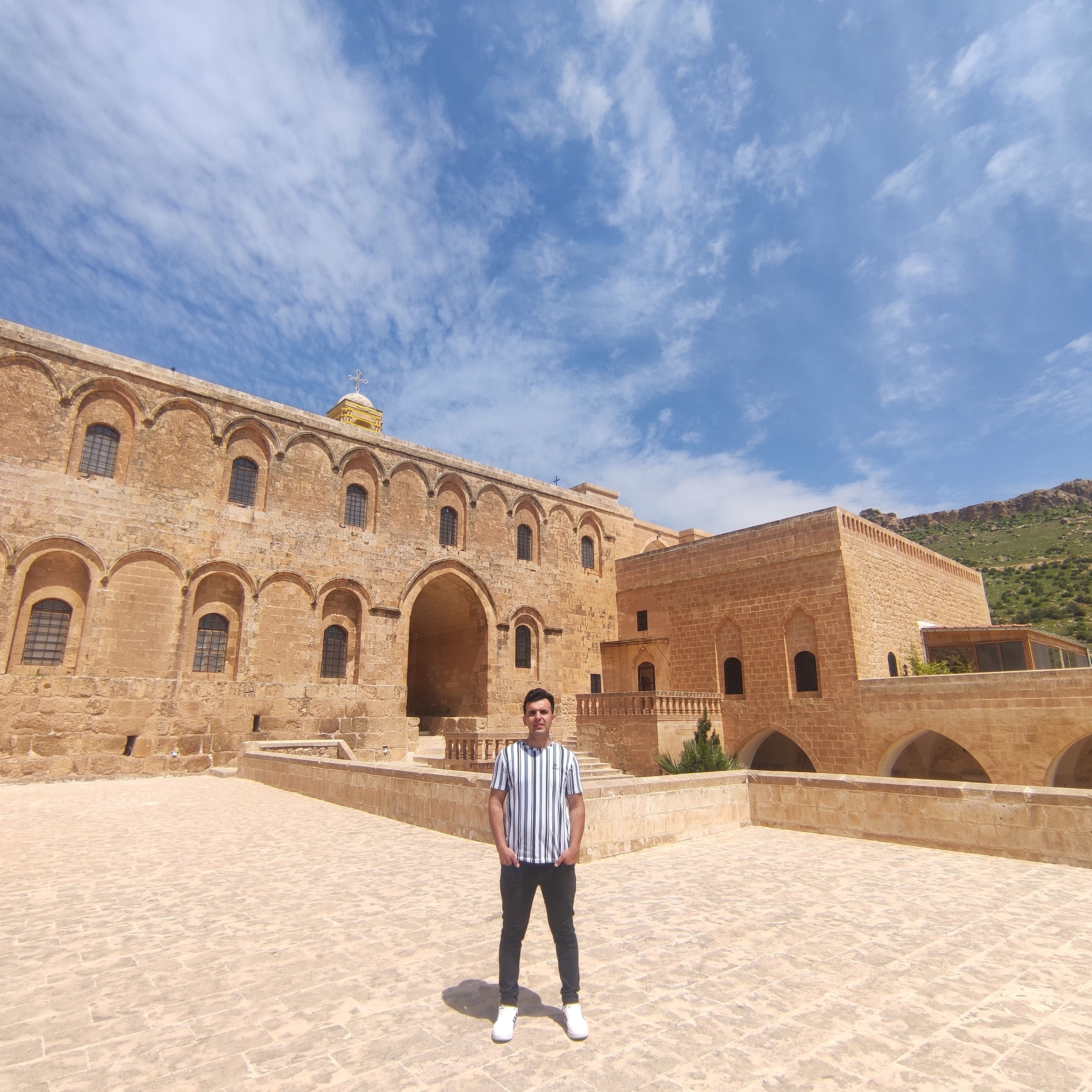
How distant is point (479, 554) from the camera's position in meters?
21.0

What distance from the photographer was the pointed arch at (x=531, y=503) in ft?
73.7

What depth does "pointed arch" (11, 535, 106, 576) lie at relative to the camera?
1351 centimetres

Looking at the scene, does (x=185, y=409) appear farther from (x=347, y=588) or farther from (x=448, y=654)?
(x=448, y=654)

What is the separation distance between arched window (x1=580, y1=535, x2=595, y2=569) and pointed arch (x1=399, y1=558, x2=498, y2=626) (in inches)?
179

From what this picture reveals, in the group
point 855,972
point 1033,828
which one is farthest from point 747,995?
point 1033,828

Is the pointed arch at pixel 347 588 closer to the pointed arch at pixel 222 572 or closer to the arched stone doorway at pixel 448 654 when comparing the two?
the pointed arch at pixel 222 572

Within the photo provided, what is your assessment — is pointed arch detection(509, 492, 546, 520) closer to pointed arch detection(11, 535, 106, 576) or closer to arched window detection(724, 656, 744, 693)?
arched window detection(724, 656, 744, 693)

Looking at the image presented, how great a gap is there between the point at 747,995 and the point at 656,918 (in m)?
1.38

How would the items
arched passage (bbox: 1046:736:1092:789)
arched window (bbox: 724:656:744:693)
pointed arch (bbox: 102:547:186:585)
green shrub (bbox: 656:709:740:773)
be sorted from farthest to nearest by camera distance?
arched window (bbox: 724:656:744:693), arched passage (bbox: 1046:736:1092:789), green shrub (bbox: 656:709:740:773), pointed arch (bbox: 102:547:186:585)

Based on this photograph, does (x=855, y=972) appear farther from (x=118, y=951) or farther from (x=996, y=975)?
(x=118, y=951)

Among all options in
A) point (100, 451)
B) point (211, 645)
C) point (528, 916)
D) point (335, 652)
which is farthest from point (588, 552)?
point (528, 916)

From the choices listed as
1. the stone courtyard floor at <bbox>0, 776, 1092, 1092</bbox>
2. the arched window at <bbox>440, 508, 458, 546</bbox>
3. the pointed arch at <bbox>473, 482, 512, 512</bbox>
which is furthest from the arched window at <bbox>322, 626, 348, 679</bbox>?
the stone courtyard floor at <bbox>0, 776, 1092, 1092</bbox>

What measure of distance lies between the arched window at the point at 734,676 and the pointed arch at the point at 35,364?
1785cm

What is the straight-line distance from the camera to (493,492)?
21.9 meters
